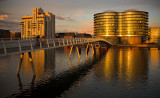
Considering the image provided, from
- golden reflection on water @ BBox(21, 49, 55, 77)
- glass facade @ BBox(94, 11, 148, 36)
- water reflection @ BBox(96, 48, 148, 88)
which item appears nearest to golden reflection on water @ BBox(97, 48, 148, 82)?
water reflection @ BBox(96, 48, 148, 88)

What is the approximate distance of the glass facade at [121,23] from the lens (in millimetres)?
142250

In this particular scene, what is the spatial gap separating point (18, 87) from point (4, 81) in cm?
349

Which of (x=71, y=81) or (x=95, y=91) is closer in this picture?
(x=95, y=91)

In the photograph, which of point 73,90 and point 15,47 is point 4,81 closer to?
point 15,47

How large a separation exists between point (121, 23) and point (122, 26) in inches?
114

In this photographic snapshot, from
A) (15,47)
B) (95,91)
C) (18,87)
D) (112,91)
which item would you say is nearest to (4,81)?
(18,87)

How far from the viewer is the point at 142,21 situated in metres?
142

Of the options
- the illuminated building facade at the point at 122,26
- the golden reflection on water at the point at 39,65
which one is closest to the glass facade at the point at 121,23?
the illuminated building facade at the point at 122,26

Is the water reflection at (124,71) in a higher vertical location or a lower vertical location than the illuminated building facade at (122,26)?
lower

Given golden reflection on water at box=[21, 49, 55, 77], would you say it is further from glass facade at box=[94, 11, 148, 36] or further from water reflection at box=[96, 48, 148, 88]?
glass facade at box=[94, 11, 148, 36]

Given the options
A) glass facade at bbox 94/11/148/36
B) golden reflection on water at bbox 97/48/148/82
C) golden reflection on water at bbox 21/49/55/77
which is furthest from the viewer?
glass facade at bbox 94/11/148/36

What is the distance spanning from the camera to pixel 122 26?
148250 mm

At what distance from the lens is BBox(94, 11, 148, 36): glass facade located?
142m

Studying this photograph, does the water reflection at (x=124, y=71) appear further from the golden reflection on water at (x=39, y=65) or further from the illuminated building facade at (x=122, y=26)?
the illuminated building facade at (x=122, y=26)
